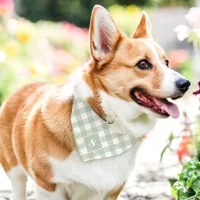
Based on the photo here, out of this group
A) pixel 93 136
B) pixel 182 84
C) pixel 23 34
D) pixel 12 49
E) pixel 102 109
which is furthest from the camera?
pixel 23 34

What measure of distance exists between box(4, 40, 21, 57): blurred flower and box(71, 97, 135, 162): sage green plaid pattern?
3.84 m

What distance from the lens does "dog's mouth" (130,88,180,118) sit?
8.99 feet

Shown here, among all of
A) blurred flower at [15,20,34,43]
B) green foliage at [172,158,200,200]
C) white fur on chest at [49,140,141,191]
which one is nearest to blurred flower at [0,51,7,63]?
blurred flower at [15,20,34,43]

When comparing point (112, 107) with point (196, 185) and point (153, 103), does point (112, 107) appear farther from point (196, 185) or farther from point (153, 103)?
point (196, 185)

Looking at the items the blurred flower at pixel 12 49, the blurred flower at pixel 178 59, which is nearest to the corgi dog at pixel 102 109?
the blurred flower at pixel 12 49

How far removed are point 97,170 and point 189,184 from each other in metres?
0.59

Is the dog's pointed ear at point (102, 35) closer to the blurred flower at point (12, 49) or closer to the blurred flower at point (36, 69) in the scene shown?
the blurred flower at point (36, 69)

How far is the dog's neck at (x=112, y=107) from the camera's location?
2803mm

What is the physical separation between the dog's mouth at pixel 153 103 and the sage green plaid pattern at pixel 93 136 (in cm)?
27

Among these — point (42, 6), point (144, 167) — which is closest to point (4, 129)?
point (144, 167)

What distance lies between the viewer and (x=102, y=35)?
2789 mm

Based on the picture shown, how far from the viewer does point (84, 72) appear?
2865 mm

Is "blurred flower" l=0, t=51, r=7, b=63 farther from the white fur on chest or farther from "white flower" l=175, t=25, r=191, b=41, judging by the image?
the white fur on chest

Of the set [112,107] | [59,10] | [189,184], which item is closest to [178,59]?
[59,10]
